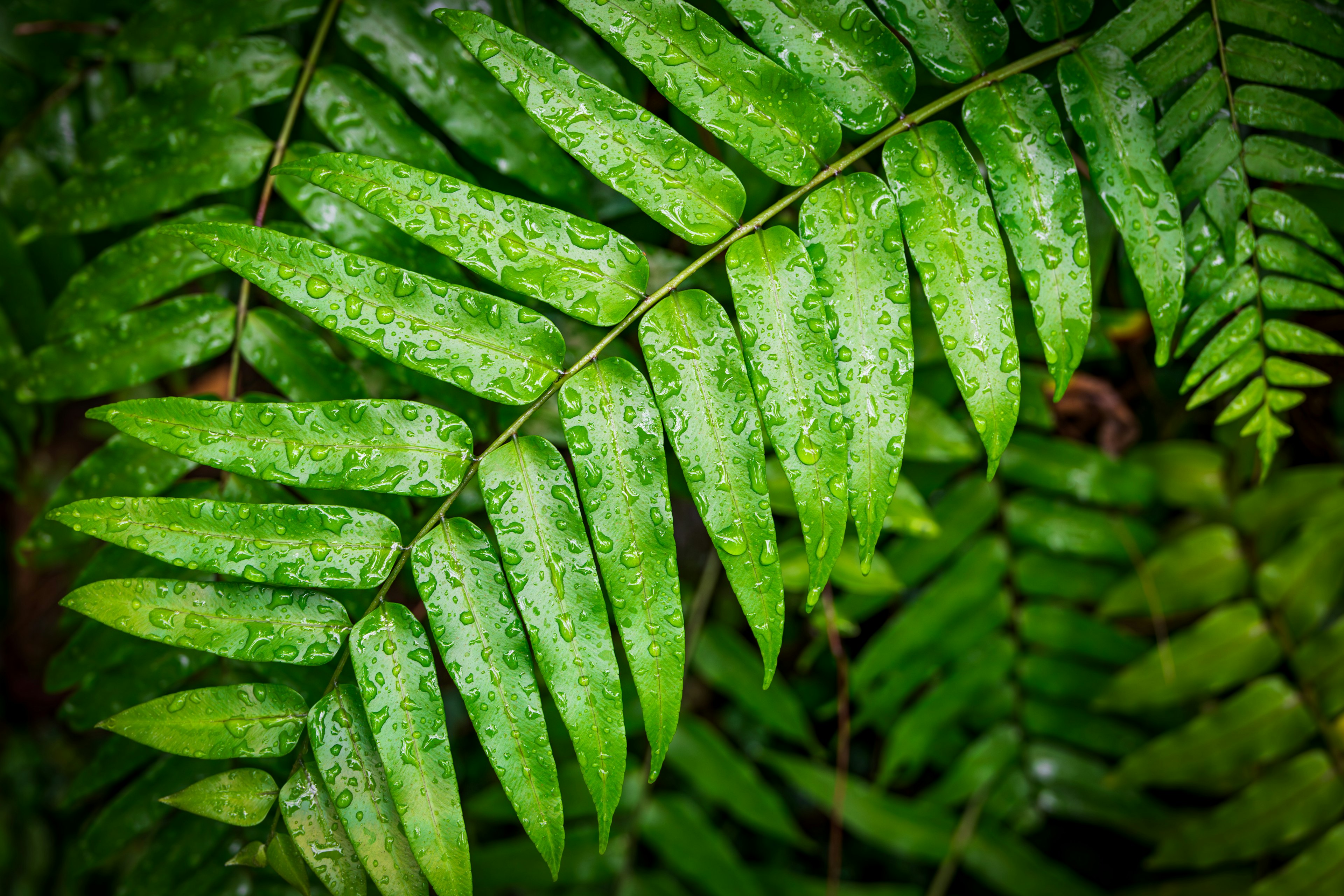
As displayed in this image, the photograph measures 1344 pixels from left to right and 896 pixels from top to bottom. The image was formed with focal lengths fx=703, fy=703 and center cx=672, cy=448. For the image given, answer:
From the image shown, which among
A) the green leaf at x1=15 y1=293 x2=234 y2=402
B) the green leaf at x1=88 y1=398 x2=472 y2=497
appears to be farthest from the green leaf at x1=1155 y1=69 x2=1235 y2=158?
the green leaf at x1=15 y1=293 x2=234 y2=402

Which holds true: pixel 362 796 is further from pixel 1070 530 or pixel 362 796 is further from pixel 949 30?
pixel 1070 530

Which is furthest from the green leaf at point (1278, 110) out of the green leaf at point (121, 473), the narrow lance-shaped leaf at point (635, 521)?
the green leaf at point (121, 473)

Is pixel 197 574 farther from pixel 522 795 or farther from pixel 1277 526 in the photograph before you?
pixel 1277 526

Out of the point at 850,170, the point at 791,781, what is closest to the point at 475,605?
the point at 850,170

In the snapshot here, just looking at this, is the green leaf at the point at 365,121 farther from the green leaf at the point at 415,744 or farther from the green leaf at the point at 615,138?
the green leaf at the point at 415,744

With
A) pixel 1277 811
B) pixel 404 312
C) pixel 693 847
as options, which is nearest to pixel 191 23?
pixel 404 312

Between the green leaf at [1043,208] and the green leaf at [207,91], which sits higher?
the green leaf at [207,91]

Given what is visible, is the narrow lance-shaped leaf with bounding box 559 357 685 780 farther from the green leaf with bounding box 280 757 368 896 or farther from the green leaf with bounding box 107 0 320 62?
the green leaf with bounding box 107 0 320 62

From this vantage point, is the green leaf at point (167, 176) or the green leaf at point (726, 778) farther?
the green leaf at point (726, 778)

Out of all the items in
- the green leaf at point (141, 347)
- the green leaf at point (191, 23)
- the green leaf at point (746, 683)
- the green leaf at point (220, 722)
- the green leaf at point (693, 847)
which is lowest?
the green leaf at point (693, 847)
